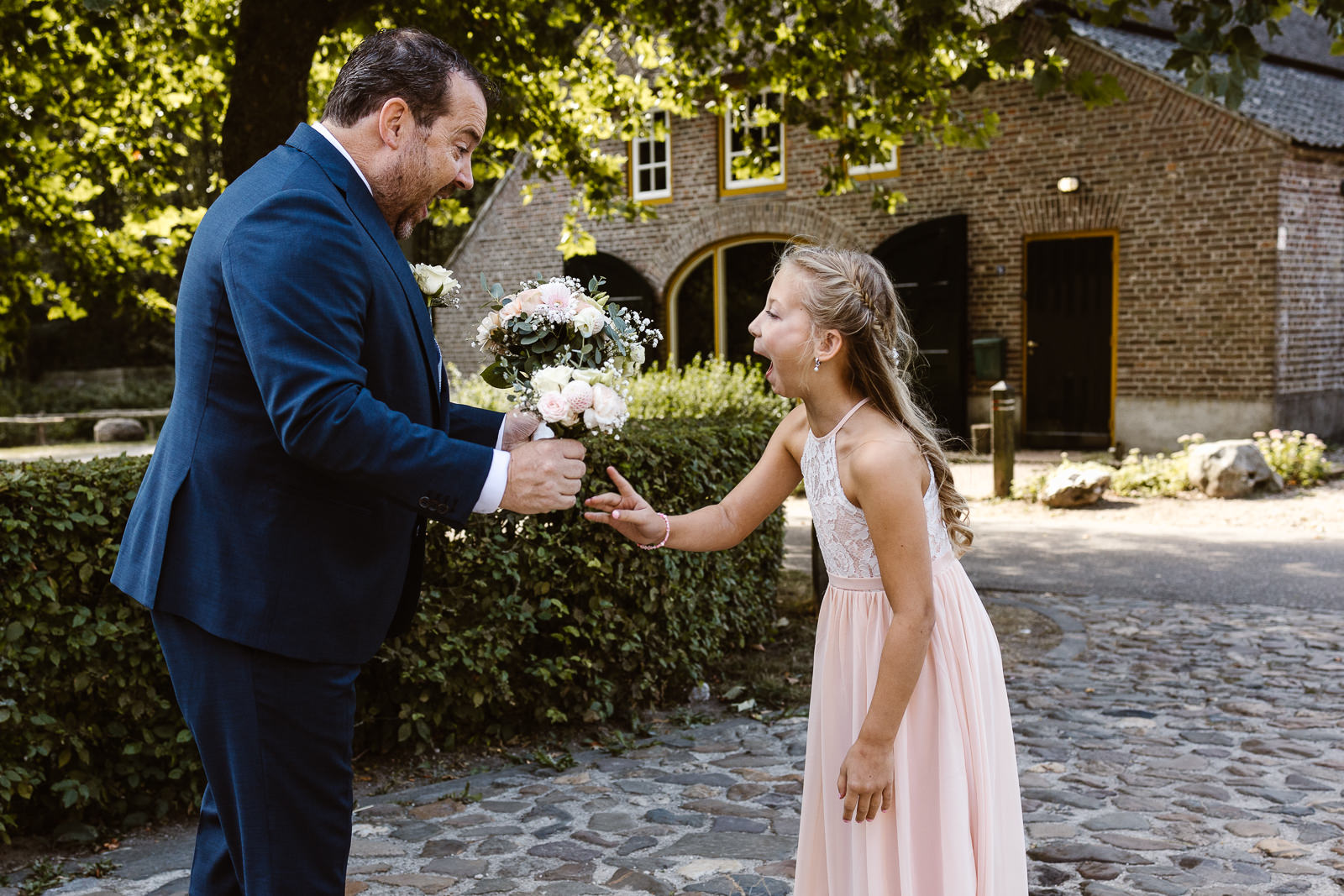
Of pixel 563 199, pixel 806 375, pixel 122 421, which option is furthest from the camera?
pixel 122 421

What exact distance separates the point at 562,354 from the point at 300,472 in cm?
72

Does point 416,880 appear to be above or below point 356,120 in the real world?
below

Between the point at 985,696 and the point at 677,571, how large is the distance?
2.79 metres

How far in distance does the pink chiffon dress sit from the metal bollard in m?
9.80

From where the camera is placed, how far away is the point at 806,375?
263 cm

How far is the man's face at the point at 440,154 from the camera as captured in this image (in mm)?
2320

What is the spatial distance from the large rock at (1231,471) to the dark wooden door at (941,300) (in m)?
4.38

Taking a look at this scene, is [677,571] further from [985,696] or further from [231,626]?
[231,626]

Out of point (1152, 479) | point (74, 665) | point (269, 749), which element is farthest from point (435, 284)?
point (1152, 479)

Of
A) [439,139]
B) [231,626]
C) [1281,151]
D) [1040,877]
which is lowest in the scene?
[1040,877]

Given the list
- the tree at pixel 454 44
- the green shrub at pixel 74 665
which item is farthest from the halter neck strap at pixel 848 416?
the tree at pixel 454 44

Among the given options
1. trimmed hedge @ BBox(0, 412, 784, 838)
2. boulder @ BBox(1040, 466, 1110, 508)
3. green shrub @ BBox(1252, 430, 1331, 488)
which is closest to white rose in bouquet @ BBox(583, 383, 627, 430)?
trimmed hedge @ BBox(0, 412, 784, 838)

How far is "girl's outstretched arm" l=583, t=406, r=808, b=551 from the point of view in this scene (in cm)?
297

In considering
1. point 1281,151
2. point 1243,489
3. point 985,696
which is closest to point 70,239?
point 985,696
